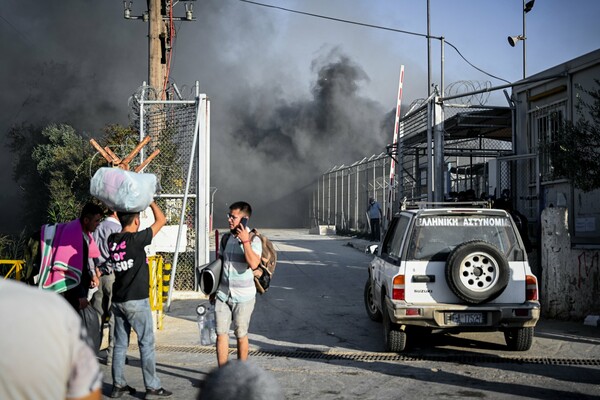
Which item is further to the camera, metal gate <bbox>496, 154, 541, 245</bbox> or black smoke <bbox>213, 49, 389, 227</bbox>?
black smoke <bbox>213, 49, 389, 227</bbox>

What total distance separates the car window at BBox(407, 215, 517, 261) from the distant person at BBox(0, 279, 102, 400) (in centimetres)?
628

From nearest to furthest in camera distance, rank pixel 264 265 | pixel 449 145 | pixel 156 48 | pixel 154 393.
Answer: pixel 154 393, pixel 264 265, pixel 156 48, pixel 449 145

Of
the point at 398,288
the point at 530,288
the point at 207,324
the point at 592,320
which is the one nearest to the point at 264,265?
the point at 207,324

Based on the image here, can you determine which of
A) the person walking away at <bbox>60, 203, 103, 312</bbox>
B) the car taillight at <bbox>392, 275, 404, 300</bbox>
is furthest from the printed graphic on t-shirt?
the car taillight at <bbox>392, 275, 404, 300</bbox>

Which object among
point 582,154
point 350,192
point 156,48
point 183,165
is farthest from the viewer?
point 350,192

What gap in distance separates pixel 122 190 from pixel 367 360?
3.38m

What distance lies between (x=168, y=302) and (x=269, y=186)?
30.1 meters

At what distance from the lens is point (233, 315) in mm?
5973

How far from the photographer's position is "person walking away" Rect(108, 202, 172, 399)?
228 inches

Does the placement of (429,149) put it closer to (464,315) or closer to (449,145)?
(449,145)

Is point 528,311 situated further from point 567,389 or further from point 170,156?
point 170,156

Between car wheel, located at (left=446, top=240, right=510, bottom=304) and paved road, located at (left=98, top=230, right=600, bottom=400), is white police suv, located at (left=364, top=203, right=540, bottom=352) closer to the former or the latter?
car wheel, located at (left=446, top=240, right=510, bottom=304)

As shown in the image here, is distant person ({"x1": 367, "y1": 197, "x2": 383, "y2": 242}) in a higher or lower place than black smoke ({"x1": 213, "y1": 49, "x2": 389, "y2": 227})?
lower

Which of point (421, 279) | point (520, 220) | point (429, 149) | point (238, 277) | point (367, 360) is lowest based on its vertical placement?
point (367, 360)
